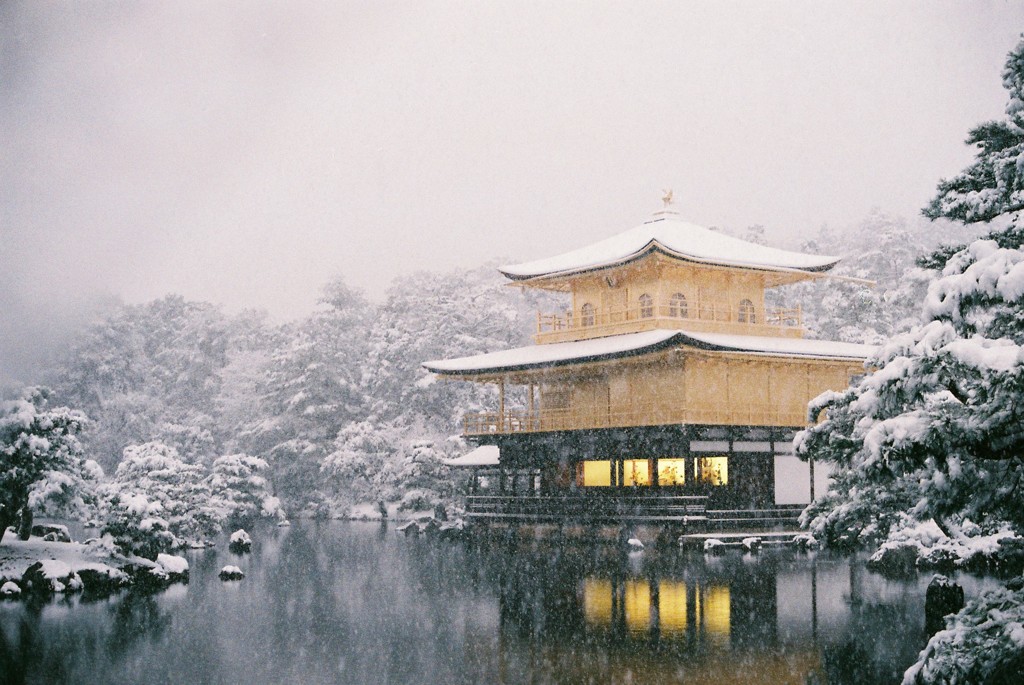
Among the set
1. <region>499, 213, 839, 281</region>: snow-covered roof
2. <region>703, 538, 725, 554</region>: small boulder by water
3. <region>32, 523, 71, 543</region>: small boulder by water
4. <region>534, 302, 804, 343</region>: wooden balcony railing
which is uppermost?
<region>499, 213, 839, 281</region>: snow-covered roof

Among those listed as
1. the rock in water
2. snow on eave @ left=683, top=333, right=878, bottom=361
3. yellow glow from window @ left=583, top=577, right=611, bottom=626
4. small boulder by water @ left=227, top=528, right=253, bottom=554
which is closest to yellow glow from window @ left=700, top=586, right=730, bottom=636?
yellow glow from window @ left=583, top=577, right=611, bottom=626

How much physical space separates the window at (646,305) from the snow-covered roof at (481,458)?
21.5 ft

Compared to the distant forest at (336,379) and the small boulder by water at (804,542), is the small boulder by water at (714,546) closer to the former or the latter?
the small boulder by water at (804,542)

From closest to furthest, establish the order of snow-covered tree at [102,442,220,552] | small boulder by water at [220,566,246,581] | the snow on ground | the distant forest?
1. the snow on ground
2. snow-covered tree at [102,442,220,552]
3. small boulder by water at [220,566,246,581]
4. the distant forest

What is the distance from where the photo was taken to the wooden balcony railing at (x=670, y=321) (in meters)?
31.0

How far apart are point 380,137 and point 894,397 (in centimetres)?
7059

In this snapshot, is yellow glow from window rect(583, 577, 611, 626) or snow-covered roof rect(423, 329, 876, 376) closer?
yellow glow from window rect(583, 577, 611, 626)

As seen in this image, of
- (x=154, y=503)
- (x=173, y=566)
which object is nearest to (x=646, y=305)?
(x=173, y=566)

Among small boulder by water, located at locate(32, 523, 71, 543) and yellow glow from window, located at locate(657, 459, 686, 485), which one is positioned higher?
yellow glow from window, located at locate(657, 459, 686, 485)

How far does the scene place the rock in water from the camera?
13359 millimetres

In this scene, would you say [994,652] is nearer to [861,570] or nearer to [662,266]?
[861,570]

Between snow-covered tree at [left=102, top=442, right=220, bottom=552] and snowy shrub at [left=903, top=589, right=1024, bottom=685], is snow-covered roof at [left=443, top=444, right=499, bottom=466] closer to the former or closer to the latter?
snow-covered tree at [left=102, top=442, right=220, bottom=552]

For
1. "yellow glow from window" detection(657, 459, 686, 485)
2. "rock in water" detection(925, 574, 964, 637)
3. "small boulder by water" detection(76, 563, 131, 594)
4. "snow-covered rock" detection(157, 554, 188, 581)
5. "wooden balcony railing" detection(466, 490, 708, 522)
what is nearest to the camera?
"rock in water" detection(925, 574, 964, 637)

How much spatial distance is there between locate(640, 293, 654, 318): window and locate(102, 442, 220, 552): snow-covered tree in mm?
13955
